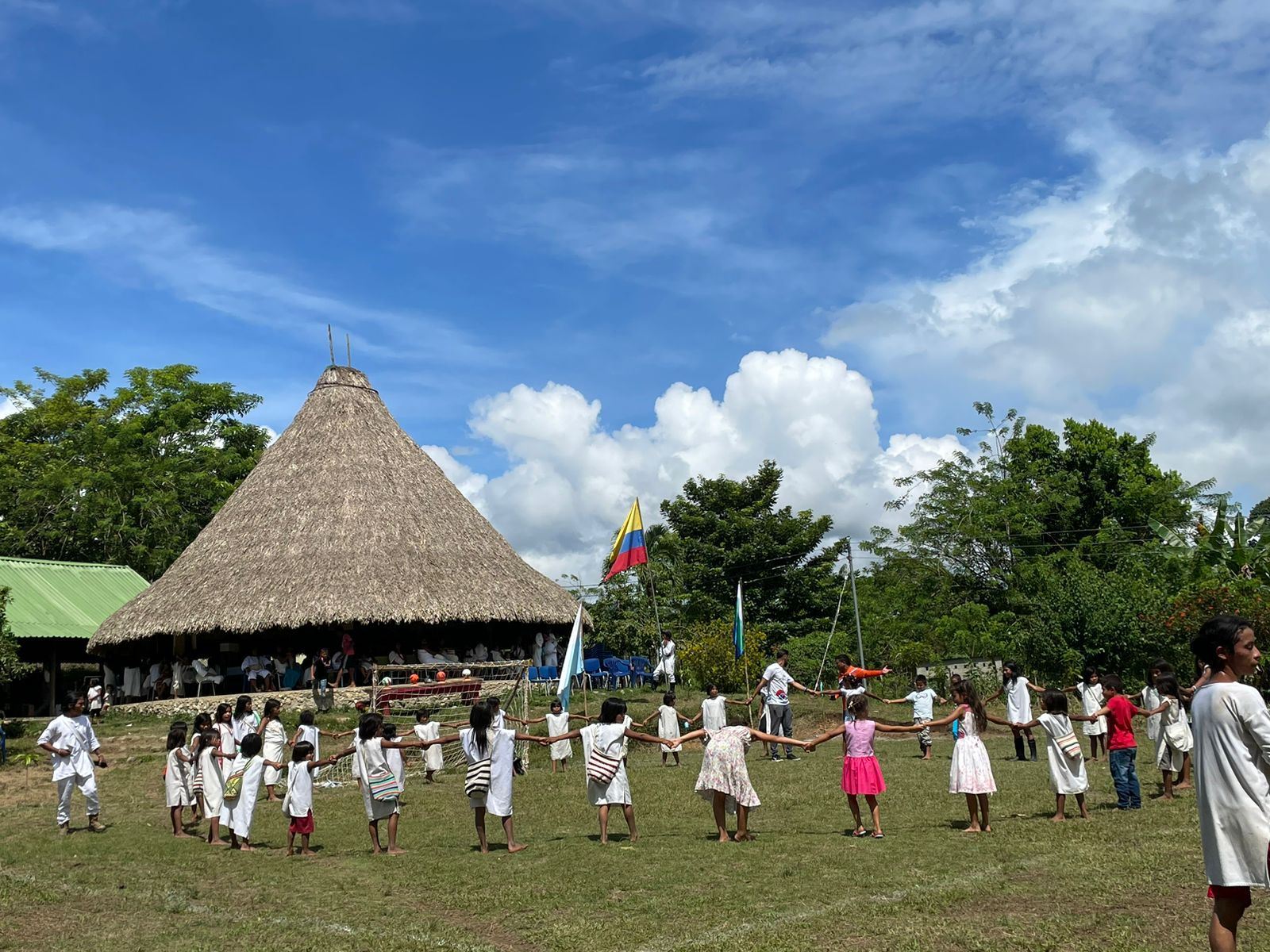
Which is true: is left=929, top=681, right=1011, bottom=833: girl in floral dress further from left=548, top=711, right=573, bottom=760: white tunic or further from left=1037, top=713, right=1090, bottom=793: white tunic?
left=548, top=711, right=573, bottom=760: white tunic

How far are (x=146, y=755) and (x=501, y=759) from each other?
12695mm

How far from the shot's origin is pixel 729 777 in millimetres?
10156

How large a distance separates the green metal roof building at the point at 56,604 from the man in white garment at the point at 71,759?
18.0 m

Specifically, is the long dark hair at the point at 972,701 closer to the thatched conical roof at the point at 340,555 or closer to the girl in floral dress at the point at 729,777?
the girl in floral dress at the point at 729,777

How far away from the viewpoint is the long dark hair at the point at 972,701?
10.7 m

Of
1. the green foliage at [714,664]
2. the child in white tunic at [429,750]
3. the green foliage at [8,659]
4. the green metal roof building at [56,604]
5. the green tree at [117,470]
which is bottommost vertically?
the child in white tunic at [429,750]

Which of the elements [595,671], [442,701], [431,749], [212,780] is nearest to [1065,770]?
[212,780]

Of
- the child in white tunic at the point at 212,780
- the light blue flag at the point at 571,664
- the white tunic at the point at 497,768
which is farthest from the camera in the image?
the light blue flag at the point at 571,664

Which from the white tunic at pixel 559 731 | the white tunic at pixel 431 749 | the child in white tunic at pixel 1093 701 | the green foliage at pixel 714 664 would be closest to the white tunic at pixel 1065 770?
the child in white tunic at pixel 1093 701

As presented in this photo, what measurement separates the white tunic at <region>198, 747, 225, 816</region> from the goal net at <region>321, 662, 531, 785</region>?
A: 4.99 metres

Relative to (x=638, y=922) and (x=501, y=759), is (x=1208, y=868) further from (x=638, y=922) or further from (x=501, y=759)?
(x=501, y=759)

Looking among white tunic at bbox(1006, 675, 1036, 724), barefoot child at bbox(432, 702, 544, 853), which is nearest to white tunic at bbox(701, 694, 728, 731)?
white tunic at bbox(1006, 675, 1036, 724)

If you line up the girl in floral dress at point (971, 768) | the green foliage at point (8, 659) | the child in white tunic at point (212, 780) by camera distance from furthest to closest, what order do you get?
the green foliage at point (8, 659) → the child in white tunic at point (212, 780) → the girl in floral dress at point (971, 768)

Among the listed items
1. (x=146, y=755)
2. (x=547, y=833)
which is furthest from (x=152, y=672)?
(x=547, y=833)
